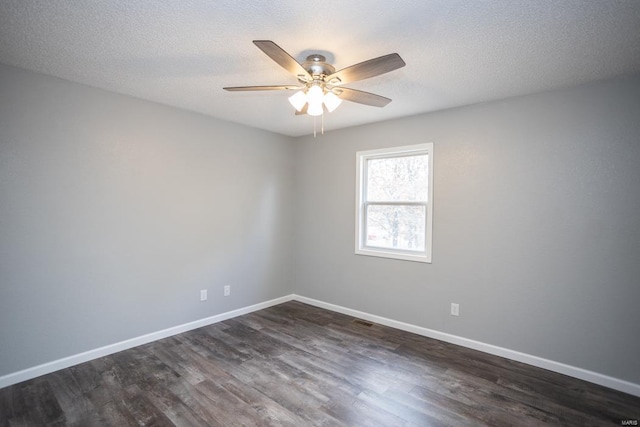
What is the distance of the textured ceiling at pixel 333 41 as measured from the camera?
5.39 ft

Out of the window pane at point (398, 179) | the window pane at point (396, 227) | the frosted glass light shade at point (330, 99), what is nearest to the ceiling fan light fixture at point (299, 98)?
the frosted glass light shade at point (330, 99)

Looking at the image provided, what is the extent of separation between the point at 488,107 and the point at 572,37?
1171 mm

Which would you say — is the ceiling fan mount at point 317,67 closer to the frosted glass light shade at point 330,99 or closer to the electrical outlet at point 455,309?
the frosted glass light shade at point 330,99

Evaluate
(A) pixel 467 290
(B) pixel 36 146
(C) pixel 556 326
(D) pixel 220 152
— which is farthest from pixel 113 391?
(C) pixel 556 326

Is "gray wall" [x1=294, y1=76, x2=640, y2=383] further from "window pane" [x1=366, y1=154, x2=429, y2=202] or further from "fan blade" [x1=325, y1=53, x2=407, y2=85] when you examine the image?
"fan blade" [x1=325, y1=53, x2=407, y2=85]

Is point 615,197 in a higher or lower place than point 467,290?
higher

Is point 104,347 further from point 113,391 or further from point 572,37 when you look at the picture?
point 572,37

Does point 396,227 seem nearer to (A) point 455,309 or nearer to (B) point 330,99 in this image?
(A) point 455,309

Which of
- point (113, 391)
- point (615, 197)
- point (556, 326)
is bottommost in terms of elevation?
point (113, 391)

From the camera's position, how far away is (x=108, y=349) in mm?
2877

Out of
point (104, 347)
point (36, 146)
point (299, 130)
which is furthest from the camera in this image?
point (299, 130)

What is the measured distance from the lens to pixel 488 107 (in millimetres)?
3010

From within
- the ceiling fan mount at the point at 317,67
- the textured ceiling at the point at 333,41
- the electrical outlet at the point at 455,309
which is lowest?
the electrical outlet at the point at 455,309

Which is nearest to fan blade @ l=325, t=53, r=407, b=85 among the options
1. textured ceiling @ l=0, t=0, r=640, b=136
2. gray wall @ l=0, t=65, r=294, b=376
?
textured ceiling @ l=0, t=0, r=640, b=136
